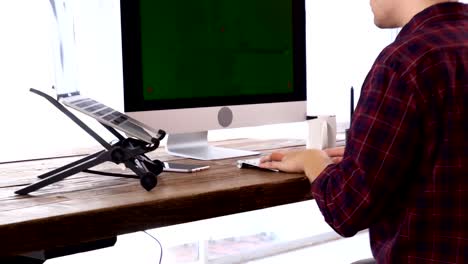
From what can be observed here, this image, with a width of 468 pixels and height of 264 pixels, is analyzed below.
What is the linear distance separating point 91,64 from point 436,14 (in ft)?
2.85

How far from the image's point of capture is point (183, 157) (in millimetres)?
1670

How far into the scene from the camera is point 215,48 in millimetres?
1683

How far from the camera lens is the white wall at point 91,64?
152cm

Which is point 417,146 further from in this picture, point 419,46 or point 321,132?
point 321,132

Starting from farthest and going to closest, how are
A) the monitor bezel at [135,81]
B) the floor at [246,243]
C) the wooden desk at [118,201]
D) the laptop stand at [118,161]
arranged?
the floor at [246,243] → the monitor bezel at [135,81] → the laptop stand at [118,161] → the wooden desk at [118,201]

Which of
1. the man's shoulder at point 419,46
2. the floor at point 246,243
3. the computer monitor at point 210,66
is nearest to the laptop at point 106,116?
the computer monitor at point 210,66

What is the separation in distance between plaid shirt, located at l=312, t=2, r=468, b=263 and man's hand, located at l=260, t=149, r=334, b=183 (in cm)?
25

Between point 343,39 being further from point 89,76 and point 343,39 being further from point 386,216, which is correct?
point 386,216

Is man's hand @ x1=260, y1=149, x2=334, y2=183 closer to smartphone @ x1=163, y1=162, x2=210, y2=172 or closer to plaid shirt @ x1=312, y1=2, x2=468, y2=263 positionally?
smartphone @ x1=163, y1=162, x2=210, y2=172

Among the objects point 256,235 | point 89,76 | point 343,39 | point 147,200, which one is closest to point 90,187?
point 147,200

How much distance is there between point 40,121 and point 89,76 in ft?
2.38

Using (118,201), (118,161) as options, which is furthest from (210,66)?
(118,201)

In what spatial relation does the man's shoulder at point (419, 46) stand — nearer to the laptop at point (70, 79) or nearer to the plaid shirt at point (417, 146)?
the plaid shirt at point (417, 146)

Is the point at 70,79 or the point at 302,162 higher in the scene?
the point at 70,79
